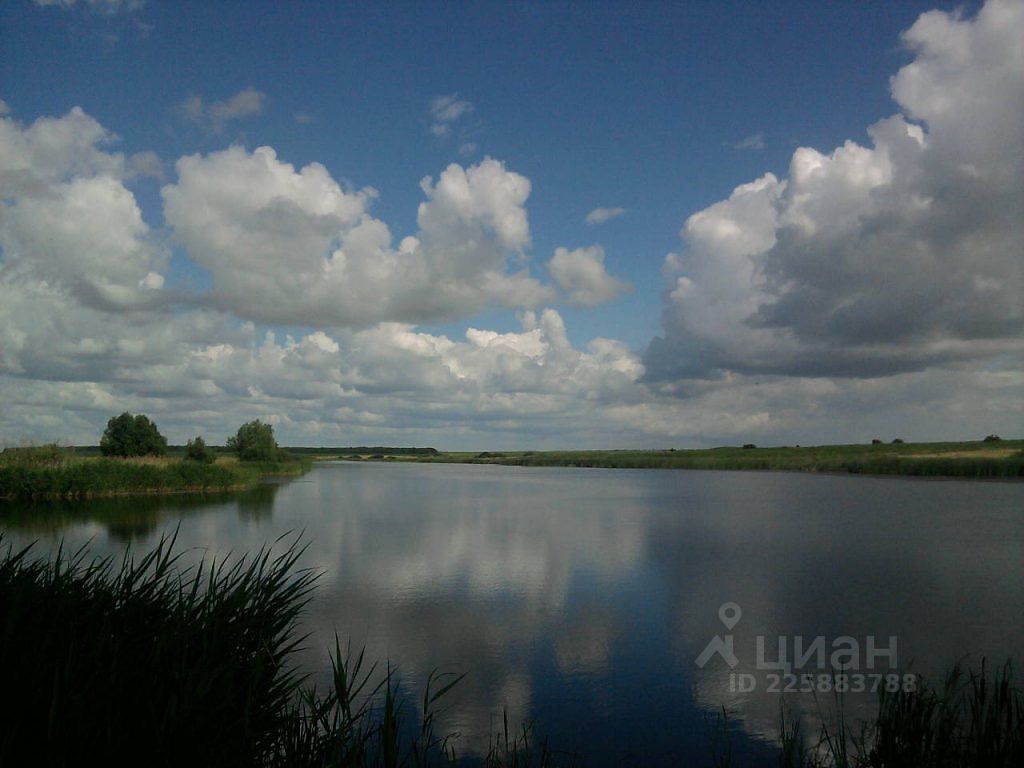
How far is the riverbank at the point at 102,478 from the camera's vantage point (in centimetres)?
2302

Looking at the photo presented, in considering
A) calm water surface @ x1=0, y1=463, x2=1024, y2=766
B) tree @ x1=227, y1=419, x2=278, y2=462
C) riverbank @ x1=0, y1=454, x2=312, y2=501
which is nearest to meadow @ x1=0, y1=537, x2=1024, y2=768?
calm water surface @ x1=0, y1=463, x2=1024, y2=766

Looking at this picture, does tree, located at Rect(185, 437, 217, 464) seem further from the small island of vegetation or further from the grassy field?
the grassy field

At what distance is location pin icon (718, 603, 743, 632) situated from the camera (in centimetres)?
906

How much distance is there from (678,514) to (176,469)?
2156 cm

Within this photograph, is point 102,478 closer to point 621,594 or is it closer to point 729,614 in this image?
point 621,594

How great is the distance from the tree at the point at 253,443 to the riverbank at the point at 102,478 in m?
17.0

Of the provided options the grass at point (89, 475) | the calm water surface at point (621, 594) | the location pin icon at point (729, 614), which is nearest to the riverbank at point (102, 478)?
the grass at point (89, 475)

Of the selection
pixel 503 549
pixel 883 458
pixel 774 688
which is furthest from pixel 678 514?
pixel 883 458

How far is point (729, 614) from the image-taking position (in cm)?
951

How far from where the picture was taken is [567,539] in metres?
17.2

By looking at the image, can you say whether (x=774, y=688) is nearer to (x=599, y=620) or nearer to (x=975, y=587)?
(x=599, y=620)

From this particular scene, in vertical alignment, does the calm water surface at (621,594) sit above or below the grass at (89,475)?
below

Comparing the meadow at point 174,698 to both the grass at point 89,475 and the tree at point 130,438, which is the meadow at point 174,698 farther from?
the tree at point 130,438

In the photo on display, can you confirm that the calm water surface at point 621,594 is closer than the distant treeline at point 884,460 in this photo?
Yes
